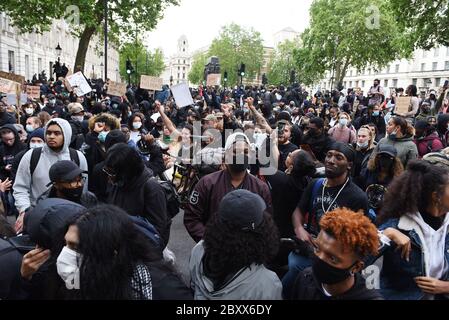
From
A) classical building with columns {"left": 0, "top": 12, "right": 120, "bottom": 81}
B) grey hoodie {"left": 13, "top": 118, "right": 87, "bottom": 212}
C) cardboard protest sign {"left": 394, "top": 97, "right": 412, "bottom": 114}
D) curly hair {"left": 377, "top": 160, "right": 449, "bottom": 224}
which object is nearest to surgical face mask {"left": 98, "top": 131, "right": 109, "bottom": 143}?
grey hoodie {"left": 13, "top": 118, "right": 87, "bottom": 212}

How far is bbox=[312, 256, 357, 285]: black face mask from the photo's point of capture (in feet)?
6.32

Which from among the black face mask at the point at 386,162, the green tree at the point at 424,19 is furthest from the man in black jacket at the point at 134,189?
the green tree at the point at 424,19

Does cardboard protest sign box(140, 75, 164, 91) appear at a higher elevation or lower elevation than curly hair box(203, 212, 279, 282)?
higher

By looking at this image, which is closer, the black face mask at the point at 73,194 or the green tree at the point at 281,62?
the black face mask at the point at 73,194

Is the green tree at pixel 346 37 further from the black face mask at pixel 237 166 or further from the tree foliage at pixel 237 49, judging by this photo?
the black face mask at pixel 237 166

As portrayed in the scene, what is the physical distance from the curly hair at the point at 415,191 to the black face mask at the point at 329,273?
76cm

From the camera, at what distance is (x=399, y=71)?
2717 inches

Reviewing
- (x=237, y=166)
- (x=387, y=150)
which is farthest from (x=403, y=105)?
(x=237, y=166)

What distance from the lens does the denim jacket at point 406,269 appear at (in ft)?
7.76

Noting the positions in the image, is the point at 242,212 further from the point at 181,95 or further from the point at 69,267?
the point at 181,95

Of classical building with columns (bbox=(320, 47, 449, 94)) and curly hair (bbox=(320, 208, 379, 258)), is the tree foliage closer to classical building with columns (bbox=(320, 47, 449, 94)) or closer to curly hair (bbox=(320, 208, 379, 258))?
classical building with columns (bbox=(320, 47, 449, 94))

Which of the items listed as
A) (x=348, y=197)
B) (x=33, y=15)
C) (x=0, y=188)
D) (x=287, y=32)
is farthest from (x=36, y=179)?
(x=287, y=32)

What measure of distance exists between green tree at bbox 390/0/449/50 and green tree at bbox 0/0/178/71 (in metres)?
13.8

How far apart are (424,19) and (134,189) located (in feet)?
65.0
